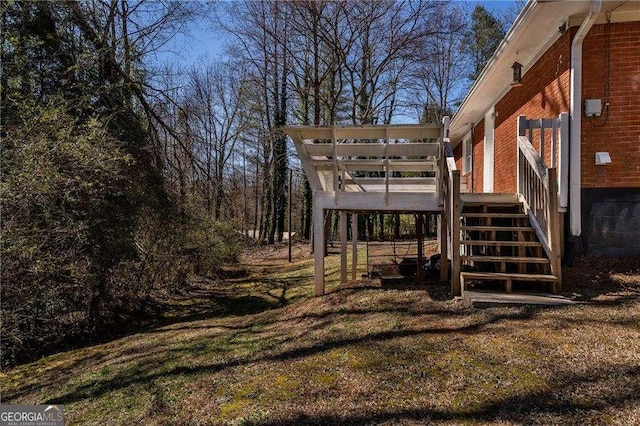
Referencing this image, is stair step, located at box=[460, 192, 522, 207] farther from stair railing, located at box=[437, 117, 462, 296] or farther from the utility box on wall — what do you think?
the utility box on wall

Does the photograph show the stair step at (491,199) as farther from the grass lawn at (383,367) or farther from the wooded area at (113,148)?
the wooded area at (113,148)

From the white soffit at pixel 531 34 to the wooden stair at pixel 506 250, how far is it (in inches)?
88.3

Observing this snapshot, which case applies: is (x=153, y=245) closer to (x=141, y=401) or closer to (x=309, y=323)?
(x=309, y=323)

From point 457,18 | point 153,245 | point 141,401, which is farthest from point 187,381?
point 457,18

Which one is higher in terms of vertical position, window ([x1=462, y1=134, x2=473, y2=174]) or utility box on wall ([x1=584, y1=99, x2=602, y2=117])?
window ([x1=462, y1=134, x2=473, y2=174])

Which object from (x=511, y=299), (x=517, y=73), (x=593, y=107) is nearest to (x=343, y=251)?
(x=511, y=299)

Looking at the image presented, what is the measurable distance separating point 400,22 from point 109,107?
1284cm

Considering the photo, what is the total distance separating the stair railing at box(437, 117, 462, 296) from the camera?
461 cm

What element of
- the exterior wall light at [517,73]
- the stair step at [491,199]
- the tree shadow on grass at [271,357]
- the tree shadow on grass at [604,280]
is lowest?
the tree shadow on grass at [271,357]

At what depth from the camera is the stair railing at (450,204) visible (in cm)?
461

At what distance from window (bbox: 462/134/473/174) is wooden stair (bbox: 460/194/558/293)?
6.04 meters

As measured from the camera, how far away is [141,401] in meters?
3.33

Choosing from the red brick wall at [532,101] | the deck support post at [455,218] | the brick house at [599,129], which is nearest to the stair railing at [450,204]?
the deck support post at [455,218]

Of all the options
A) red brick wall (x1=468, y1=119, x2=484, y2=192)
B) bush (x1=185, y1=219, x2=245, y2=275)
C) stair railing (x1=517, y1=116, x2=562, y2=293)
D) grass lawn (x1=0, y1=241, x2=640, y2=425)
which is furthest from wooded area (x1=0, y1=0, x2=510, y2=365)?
red brick wall (x1=468, y1=119, x2=484, y2=192)
